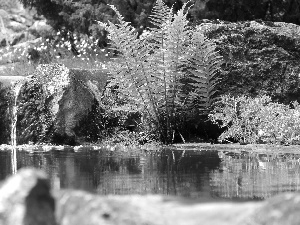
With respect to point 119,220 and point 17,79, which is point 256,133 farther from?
point 119,220

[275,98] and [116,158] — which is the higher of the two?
[275,98]

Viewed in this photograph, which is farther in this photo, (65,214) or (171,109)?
(171,109)

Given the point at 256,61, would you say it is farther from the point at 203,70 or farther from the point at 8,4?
the point at 8,4

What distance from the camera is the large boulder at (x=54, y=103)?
33.9 feet

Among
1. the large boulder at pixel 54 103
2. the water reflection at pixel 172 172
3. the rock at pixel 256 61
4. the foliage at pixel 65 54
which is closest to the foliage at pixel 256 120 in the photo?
the rock at pixel 256 61

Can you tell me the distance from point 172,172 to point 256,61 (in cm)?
566

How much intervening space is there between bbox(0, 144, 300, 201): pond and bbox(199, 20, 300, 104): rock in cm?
276

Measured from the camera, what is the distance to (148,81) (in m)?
9.61

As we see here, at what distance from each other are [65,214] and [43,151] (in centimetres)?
668

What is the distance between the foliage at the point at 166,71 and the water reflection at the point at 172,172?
165 cm

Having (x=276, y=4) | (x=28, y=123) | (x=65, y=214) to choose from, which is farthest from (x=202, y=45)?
(x=65, y=214)

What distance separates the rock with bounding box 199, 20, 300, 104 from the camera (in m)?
10.8

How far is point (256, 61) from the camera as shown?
1104 centimetres

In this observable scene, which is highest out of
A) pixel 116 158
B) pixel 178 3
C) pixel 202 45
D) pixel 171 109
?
pixel 178 3
